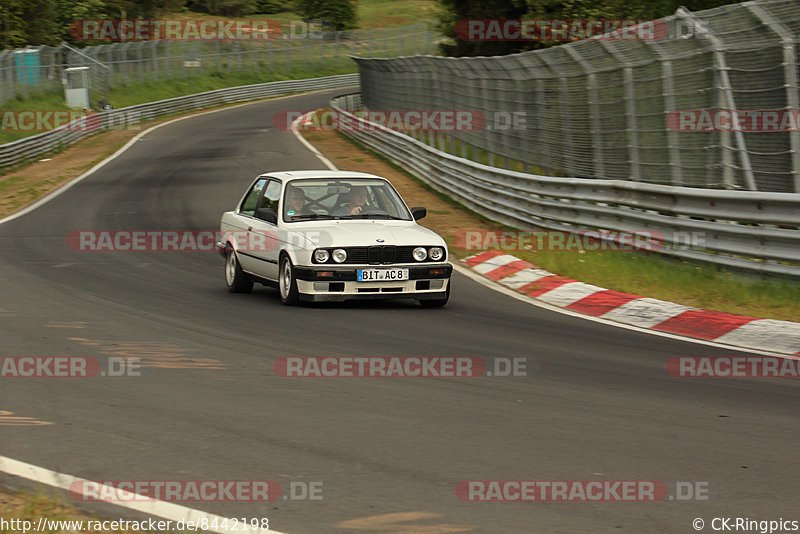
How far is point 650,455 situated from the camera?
5.36 meters

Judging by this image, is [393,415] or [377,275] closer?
[393,415]

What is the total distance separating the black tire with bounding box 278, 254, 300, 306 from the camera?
35.3 feet

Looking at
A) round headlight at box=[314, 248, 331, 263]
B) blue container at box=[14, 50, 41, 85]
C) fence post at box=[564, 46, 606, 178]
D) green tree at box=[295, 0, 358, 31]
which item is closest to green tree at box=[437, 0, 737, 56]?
fence post at box=[564, 46, 606, 178]

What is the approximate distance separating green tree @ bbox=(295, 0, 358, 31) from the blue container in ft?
178

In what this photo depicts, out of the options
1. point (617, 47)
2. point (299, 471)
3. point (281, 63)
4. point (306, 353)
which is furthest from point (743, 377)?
point (281, 63)

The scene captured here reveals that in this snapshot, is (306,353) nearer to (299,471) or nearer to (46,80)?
(299,471)

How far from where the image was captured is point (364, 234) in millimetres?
10891

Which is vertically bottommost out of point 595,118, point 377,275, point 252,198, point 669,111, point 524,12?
point 377,275

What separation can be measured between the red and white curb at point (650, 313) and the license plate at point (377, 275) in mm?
1889

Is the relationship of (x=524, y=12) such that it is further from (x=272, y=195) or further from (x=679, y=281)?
(x=272, y=195)

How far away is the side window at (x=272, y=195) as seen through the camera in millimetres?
11784

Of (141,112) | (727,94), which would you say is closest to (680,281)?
(727,94)

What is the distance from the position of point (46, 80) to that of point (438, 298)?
4098 cm

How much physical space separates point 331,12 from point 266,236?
90.1 m
